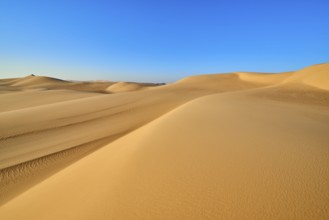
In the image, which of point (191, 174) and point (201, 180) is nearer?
point (201, 180)

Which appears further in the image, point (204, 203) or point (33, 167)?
point (33, 167)

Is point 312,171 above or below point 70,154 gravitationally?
above

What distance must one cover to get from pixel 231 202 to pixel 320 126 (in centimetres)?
365

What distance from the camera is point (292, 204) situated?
1969 millimetres

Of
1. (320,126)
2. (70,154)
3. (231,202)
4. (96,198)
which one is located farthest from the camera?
(70,154)

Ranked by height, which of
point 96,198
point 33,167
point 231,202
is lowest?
point 33,167

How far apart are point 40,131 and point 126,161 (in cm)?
535

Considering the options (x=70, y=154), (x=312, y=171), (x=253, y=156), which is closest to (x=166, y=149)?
(x=253, y=156)

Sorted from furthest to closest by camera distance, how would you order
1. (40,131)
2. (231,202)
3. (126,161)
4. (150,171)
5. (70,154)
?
1. (40,131)
2. (70,154)
3. (126,161)
4. (150,171)
5. (231,202)

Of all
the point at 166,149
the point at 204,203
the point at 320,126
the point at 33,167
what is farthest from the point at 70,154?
the point at 320,126

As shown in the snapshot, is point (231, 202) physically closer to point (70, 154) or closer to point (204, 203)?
point (204, 203)

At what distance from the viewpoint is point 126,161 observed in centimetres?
363

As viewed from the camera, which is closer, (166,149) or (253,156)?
(253,156)

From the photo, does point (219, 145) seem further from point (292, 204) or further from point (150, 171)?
point (292, 204)
